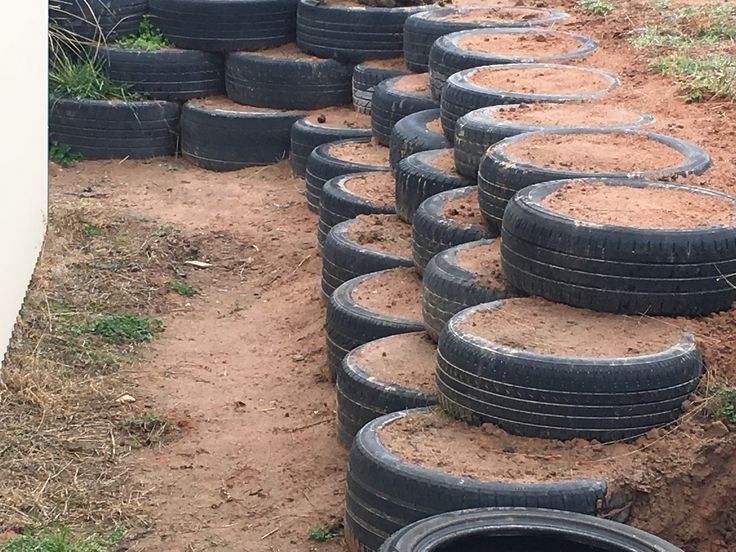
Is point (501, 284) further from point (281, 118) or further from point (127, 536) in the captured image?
point (281, 118)

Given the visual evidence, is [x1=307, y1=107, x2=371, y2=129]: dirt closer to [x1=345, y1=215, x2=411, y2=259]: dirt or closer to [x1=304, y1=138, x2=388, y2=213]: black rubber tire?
[x1=304, y1=138, x2=388, y2=213]: black rubber tire

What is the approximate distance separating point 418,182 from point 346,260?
2.07ft

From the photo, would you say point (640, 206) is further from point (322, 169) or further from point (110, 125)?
point (110, 125)

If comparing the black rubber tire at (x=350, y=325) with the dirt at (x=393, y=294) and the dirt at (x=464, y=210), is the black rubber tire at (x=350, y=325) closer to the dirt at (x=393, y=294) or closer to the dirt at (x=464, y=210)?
the dirt at (x=393, y=294)

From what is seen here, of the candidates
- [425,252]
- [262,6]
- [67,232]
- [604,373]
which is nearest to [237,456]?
[425,252]

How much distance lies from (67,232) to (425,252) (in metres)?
3.86

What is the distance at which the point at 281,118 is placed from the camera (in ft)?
39.7

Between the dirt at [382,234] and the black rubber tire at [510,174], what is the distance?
3.45 feet

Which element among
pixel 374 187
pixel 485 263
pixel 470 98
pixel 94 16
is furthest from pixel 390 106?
pixel 94 16

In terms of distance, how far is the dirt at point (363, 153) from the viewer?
10.3 metres

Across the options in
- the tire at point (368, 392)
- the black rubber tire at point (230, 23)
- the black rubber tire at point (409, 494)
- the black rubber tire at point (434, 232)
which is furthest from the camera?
the black rubber tire at point (230, 23)

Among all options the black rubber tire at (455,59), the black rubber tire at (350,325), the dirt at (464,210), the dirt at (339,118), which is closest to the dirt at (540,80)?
the black rubber tire at (455,59)

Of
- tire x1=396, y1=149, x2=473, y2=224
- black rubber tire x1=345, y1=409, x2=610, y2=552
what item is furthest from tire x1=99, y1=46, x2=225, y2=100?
black rubber tire x1=345, y1=409, x2=610, y2=552

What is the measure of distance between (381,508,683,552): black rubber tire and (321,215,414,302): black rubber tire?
3.31m
